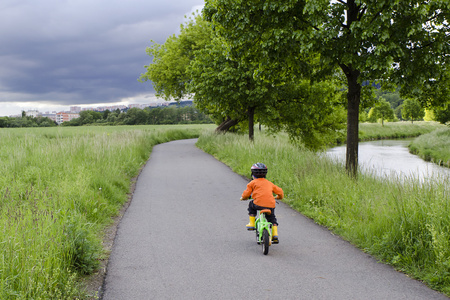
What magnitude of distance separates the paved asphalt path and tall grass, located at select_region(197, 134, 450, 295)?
19 centimetres

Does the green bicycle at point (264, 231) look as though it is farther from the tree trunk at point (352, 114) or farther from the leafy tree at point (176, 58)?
the leafy tree at point (176, 58)

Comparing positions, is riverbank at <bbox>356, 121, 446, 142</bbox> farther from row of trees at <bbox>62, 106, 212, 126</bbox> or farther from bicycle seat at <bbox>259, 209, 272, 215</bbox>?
bicycle seat at <bbox>259, 209, 272, 215</bbox>

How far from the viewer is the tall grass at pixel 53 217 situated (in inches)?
131

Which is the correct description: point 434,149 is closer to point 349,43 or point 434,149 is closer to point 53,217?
point 349,43

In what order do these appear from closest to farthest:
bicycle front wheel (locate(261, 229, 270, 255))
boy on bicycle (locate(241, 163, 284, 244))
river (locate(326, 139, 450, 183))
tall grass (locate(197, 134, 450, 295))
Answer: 1. tall grass (locate(197, 134, 450, 295))
2. bicycle front wheel (locate(261, 229, 270, 255))
3. boy on bicycle (locate(241, 163, 284, 244))
4. river (locate(326, 139, 450, 183))

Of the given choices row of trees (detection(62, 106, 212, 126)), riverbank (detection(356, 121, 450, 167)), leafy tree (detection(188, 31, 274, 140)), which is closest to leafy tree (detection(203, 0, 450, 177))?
leafy tree (detection(188, 31, 274, 140))

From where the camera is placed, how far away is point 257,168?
16.6 ft

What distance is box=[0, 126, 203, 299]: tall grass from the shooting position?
10.9ft

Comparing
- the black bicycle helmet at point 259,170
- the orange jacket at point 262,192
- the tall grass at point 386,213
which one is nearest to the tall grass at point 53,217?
the orange jacket at point 262,192

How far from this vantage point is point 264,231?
4703 mm

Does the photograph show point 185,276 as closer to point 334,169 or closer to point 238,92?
point 334,169

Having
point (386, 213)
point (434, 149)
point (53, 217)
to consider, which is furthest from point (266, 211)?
point (434, 149)

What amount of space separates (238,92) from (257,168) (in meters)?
14.3

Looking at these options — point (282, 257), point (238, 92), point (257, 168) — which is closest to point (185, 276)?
point (282, 257)
